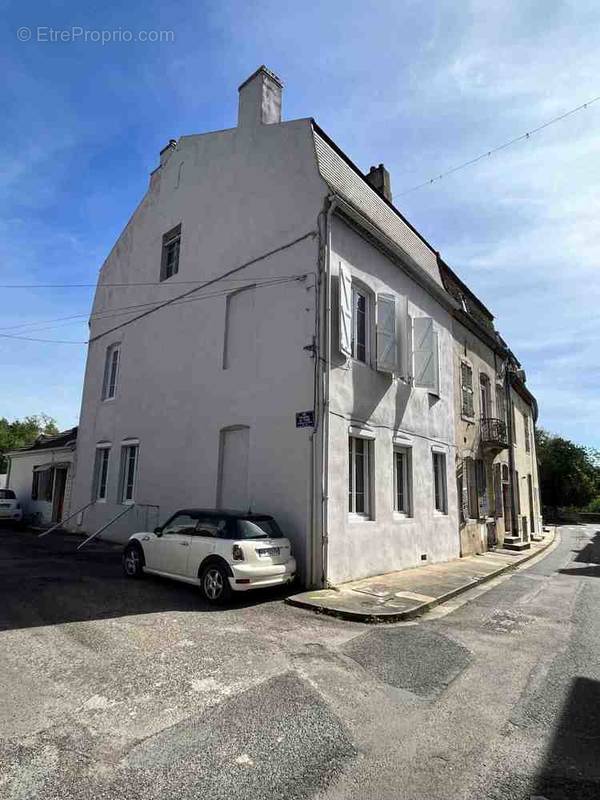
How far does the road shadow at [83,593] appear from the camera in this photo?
6.58 meters

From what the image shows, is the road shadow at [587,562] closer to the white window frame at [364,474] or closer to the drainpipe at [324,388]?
the white window frame at [364,474]

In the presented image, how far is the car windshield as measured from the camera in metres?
7.77

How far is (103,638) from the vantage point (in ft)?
18.4

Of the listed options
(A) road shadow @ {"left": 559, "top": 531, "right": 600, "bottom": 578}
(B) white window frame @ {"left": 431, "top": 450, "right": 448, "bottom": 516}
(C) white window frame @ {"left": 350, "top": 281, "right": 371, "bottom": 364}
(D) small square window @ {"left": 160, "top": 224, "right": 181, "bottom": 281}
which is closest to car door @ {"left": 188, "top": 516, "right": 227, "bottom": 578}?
(C) white window frame @ {"left": 350, "top": 281, "right": 371, "bottom": 364}

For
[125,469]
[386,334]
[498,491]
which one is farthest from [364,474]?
[498,491]

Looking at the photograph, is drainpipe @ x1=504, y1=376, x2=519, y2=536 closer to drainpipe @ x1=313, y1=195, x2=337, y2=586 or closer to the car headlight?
drainpipe @ x1=313, y1=195, x2=337, y2=586

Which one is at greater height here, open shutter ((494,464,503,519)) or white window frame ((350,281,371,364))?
white window frame ((350,281,371,364))

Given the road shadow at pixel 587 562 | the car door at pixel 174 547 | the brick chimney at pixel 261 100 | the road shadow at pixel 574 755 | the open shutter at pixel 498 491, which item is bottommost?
the road shadow at pixel 587 562

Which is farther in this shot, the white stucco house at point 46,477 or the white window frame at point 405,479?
the white stucco house at point 46,477

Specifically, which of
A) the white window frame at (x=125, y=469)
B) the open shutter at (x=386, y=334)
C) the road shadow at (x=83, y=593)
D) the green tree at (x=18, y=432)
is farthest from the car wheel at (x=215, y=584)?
the green tree at (x=18, y=432)

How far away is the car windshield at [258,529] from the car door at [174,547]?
3.65ft

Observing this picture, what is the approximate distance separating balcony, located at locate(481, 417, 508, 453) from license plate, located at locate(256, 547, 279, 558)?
11881 millimetres

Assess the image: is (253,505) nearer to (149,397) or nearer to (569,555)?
(149,397)

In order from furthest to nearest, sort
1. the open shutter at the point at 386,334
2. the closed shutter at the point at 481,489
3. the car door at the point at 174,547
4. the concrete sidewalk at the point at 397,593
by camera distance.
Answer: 1. the closed shutter at the point at 481,489
2. the open shutter at the point at 386,334
3. the car door at the point at 174,547
4. the concrete sidewalk at the point at 397,593
